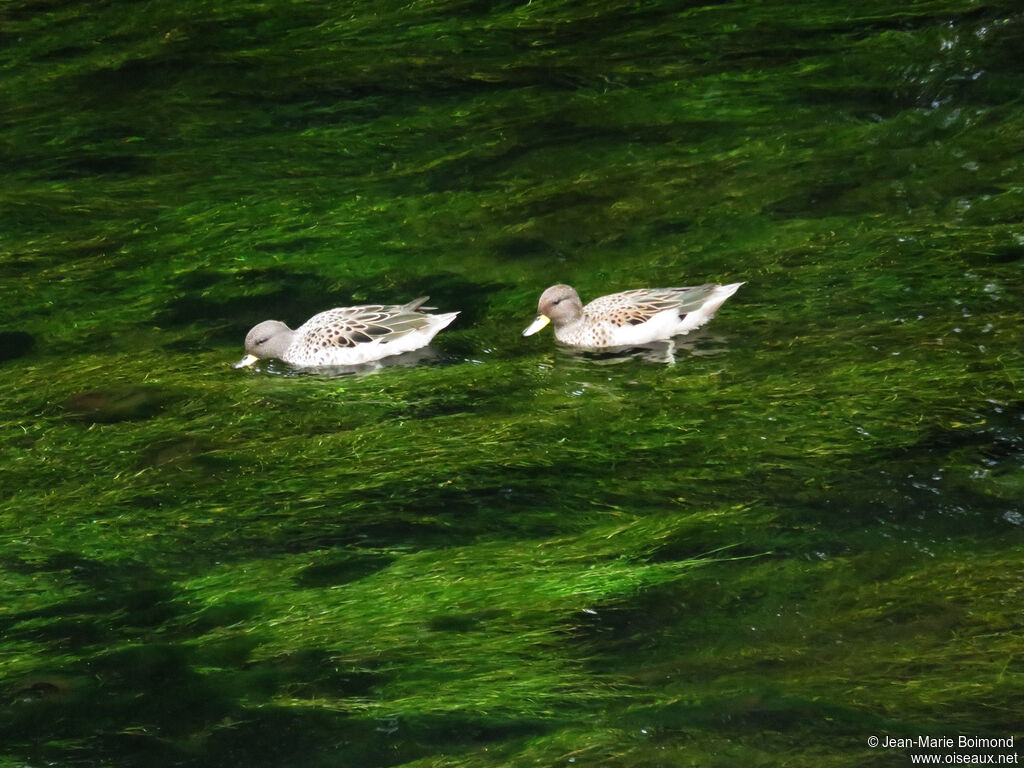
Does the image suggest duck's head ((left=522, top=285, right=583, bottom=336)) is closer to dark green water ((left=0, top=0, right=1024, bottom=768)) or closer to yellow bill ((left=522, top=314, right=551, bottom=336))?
yellow bill ((left=522, top=314, right=551, bottom=336))

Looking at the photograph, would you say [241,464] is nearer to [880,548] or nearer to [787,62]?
[880,548]

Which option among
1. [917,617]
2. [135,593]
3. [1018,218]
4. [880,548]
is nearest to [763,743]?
[917,617]

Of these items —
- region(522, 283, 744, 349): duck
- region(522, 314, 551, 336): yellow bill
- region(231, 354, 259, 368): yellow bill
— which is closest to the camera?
region(522, 283, 744, 349): duck

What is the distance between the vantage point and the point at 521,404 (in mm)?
4484

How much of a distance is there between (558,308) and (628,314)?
0.32 metres

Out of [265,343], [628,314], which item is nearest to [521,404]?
[628,314]

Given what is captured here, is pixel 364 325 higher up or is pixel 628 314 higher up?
pixel 364 325

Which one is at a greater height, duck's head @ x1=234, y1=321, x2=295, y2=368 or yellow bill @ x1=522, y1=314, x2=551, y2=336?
duck's head @ x1=234, y1=321, x2=295, y2=368

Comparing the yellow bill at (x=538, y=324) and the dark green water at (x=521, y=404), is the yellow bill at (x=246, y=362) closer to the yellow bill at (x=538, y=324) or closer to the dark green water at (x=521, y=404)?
the dark green water at (x=521, y=404)

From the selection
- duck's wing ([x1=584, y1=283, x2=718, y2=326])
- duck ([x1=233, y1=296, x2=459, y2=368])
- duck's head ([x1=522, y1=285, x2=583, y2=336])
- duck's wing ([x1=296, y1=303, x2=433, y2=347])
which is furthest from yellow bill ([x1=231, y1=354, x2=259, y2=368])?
duck's wing ([x1=584, y1=283, x2=718, y2=326])

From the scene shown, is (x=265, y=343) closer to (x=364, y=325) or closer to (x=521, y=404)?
(x=364, y=325)

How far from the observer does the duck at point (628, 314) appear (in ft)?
16.3

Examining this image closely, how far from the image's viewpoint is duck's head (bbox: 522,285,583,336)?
5172mm

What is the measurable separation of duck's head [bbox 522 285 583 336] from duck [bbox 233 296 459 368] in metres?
0.36
